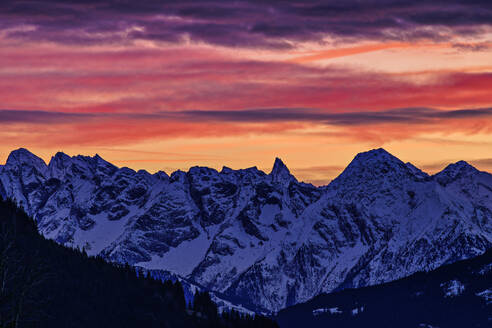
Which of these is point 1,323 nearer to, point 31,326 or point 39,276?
point 39,276

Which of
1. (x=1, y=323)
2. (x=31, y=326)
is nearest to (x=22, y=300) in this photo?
(x=1, y=323)

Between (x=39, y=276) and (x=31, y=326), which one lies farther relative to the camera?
(x=31, y=326)

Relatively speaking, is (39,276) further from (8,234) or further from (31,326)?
(31,326)

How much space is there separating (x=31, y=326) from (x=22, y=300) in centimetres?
8629

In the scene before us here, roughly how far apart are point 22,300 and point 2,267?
3.10m

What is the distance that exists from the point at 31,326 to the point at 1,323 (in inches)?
3344

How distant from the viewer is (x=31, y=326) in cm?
16125

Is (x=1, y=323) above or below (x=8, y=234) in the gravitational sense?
below

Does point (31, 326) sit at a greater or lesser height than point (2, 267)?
greater

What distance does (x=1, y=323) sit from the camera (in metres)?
78.4

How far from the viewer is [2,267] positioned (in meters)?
76.0

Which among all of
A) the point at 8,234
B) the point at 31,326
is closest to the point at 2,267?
the point at 8,234

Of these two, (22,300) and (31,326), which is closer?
(22,300)

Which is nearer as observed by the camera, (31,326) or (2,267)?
(2,267)
